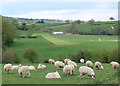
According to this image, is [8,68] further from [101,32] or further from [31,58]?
[101,32]

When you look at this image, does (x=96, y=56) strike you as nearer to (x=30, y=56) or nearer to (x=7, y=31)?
(x=30, y=56)

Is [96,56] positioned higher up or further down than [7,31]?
further down

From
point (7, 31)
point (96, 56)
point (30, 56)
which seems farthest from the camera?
point (7, 31)

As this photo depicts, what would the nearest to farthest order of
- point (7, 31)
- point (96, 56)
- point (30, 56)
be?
point (96, 56)
point (30, 56)
point (7, 31)

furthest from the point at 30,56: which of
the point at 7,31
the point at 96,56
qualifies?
the point at 7,31

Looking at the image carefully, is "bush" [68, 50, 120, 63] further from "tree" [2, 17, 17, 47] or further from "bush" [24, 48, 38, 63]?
"tree" [2, 17, 17, 47]

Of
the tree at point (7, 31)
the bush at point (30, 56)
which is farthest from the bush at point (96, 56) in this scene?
the tree at point (7, 31)

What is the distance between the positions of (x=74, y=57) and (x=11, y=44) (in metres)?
34.0

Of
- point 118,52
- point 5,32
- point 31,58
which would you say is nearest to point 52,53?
point 31,58

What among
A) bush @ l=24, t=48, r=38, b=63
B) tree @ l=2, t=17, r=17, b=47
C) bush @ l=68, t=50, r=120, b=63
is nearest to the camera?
bush @ l=68, t=50, r=120, b=63

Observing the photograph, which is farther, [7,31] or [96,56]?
[7,31]

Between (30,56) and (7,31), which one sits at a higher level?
(7,31)

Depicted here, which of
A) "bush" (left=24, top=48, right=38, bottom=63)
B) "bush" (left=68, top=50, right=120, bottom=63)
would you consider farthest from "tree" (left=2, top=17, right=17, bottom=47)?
"bush" (left=68, top=50, right=120, bottom=63)

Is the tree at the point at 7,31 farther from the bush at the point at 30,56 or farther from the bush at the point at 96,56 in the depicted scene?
the bush at the point at 96,56
